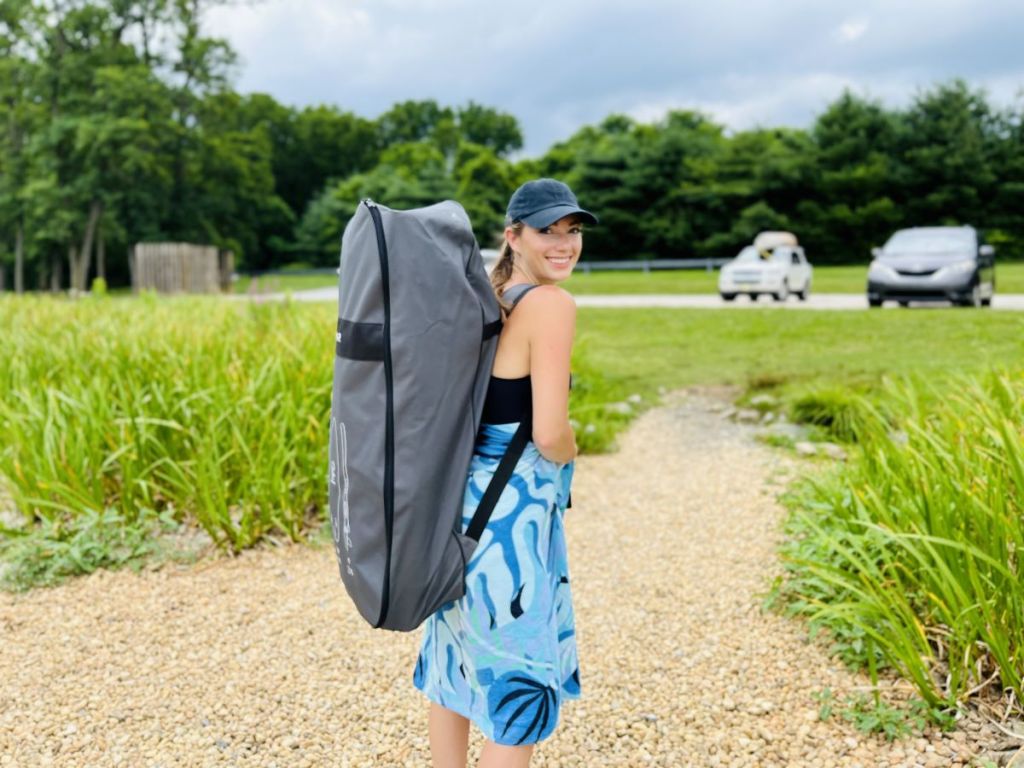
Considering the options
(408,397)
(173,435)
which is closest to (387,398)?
(408,397)

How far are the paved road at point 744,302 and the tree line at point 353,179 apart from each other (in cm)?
1688

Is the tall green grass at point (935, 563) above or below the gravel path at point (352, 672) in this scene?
above

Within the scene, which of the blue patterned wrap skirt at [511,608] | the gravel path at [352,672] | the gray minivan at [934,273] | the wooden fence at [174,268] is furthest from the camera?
the wooden fence at [174,268]

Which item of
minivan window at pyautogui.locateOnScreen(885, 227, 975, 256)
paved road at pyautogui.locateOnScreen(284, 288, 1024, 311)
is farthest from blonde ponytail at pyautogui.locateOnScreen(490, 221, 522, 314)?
minivan window at pyautogui.locateOnScreen(885, 227, 975, 256)

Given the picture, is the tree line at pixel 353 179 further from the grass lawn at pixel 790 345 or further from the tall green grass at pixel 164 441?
the tall green grass at pixel 164 441

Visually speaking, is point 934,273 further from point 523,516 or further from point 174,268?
point 174,268

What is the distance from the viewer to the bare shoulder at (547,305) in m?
1.64

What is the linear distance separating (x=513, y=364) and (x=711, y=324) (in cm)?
1006

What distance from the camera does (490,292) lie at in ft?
5.49

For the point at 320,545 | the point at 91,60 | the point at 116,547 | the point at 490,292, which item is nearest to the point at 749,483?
the point at 320,545

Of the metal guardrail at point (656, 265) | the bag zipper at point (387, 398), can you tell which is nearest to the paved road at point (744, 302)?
the metal guardrail at point (656, 265)

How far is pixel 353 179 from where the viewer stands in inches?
1699

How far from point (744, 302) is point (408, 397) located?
14.6 m

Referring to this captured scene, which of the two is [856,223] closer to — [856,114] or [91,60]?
[856,114]
